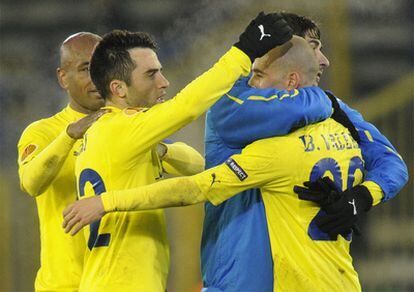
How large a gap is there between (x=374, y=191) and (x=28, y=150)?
1351 millimetres

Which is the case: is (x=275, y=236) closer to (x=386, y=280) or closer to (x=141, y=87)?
(x=141, y=87)

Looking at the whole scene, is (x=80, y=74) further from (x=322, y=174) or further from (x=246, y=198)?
(x=322, y=174)

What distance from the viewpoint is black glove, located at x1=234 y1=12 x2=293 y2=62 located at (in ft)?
10.4

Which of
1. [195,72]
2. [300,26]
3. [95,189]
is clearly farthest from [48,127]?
[195,72]

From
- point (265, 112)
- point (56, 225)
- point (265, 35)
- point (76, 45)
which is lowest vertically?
point (56, 225)

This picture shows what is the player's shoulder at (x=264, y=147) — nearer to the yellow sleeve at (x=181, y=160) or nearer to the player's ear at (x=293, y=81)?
the player's ear at (x=293, y=81)

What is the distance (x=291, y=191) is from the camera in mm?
3209

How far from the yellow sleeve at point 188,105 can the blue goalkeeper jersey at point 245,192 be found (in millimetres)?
83

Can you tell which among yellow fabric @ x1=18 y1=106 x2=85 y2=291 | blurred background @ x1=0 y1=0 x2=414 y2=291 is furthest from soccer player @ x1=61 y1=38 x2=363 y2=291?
blurred background @ x1=0 y1=0 x2=414 y2=291

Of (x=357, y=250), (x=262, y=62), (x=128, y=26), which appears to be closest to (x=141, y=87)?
(x=262, y=62)

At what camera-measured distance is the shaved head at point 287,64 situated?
331 cm

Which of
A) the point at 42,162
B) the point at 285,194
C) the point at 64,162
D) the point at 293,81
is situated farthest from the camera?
the point at 64,162

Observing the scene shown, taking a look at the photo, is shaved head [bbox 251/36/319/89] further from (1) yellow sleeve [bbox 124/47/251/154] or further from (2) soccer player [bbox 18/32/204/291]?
(2) soccer player [bbox 18/32/204/291]

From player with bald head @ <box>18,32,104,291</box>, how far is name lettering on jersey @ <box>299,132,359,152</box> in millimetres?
788
